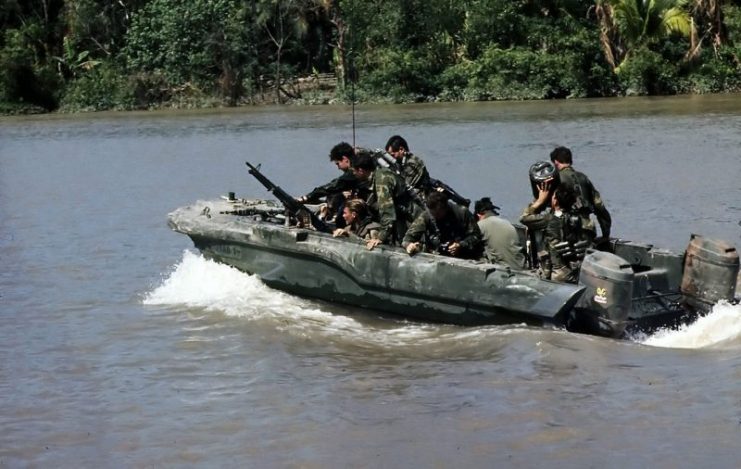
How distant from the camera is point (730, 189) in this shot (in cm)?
1759

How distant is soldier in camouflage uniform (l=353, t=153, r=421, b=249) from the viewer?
1009 cm

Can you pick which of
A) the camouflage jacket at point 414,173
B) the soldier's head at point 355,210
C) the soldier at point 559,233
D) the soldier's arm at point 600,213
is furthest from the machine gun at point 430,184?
the soldier's arm at point 600,213

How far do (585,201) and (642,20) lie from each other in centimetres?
3130

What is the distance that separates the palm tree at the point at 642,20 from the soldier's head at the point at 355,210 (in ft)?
98.2

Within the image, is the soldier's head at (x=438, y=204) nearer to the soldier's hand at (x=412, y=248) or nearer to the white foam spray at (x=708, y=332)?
the soldier's hand at (x=412, y=248)

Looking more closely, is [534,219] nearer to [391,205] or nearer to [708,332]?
[391,205]

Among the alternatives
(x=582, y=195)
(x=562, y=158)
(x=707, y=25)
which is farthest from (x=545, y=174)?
(x=707, y=25)

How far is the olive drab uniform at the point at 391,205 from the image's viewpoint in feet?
33.1

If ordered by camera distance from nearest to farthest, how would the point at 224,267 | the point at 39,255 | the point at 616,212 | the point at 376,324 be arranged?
the point at 376,324 < the point at 224,267 < the point at 39,255 < the point at 616,212

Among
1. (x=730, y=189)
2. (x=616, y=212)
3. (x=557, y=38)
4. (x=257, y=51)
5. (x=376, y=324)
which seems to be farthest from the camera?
(x=257, y=51)

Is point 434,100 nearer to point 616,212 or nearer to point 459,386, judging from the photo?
point 616,212

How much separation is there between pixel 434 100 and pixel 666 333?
114 ft

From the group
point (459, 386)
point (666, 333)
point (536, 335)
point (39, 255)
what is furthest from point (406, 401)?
point (39, 255)

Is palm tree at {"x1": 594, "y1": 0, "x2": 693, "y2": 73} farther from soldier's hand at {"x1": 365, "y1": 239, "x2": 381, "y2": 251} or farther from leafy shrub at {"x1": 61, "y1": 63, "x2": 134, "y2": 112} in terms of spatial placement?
soldier's hand at {"x1": 365, "y1": 239, "x2": 381, "y2": 251}
